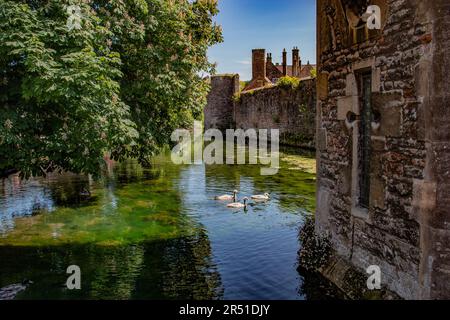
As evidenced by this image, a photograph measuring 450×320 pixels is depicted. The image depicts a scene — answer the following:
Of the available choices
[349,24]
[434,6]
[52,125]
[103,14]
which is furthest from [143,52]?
[434,6]

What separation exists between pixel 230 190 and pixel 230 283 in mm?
8501

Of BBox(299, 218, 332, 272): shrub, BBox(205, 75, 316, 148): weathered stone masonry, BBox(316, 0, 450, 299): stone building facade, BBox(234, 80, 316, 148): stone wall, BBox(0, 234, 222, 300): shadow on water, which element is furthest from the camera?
BBox(205, 75, 316, 148): weathered stone masonry

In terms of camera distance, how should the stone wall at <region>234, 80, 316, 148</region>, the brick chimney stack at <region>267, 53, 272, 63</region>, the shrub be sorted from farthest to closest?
the brick chimney stack at <region>267, 53, 272, 63</region>, the stone wall at <region>234, 80, 316, 148</region>, the shrub

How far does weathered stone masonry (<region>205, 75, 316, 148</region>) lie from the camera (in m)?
29.6

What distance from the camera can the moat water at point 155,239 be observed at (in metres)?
7.43

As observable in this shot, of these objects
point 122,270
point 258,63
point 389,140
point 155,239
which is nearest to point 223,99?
point 258,63

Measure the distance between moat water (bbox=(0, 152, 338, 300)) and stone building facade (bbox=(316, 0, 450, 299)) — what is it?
1.41m

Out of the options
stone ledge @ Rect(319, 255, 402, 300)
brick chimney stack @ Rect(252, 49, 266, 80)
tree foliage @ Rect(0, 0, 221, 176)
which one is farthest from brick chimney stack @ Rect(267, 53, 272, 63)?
stone ledge @ Rect(319, 255, 402, 300)

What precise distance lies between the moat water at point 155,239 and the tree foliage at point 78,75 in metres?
1.62

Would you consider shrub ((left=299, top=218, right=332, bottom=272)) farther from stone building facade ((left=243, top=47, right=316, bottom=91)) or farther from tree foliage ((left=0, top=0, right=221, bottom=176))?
stone building facade ((left=243, top=47, right=316, bottom=91))

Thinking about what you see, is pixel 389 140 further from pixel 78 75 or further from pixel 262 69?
pixel 262 69

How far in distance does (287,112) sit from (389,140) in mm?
27178

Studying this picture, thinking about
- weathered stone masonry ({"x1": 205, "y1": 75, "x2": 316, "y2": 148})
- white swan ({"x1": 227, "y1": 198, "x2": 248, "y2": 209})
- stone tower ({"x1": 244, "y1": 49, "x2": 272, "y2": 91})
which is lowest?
white swan ({"x1": 227, "y1": 198, "x2": 248, "y2": 209})

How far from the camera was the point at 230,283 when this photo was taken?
7.59 m
